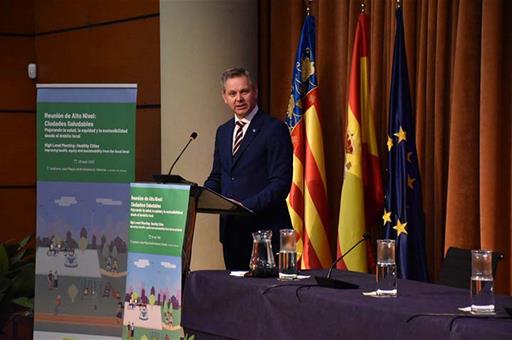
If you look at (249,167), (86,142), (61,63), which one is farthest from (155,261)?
(61,63)

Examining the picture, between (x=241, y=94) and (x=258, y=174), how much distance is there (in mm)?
408

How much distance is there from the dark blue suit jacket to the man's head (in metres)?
0.11

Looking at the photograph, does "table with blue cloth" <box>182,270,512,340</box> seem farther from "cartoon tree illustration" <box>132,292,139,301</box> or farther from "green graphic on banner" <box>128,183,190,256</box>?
"cartoon tree illustration" <box>132,292,139,301</box>

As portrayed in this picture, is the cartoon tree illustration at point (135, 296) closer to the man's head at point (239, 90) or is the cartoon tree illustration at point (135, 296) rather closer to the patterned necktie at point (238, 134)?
the patterned necktie at point (238, 134)

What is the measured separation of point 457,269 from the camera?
4281 millimetres

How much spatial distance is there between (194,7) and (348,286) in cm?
348

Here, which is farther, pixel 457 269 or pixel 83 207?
pixel 83 207

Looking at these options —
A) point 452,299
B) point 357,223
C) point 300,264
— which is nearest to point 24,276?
point 300,264

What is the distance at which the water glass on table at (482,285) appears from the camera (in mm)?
3240

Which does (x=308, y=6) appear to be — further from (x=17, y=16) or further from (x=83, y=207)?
(x=17, y=16)

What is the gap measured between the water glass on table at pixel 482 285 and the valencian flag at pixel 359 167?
2.66 m

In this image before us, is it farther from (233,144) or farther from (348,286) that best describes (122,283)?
(348,286)

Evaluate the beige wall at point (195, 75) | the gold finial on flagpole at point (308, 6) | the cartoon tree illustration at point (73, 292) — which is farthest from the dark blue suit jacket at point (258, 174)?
the beige wall at point (195, 75)

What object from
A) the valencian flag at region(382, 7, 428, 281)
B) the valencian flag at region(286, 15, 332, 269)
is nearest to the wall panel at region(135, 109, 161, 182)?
the valencian flag at region(286, 15, 332, 269)
